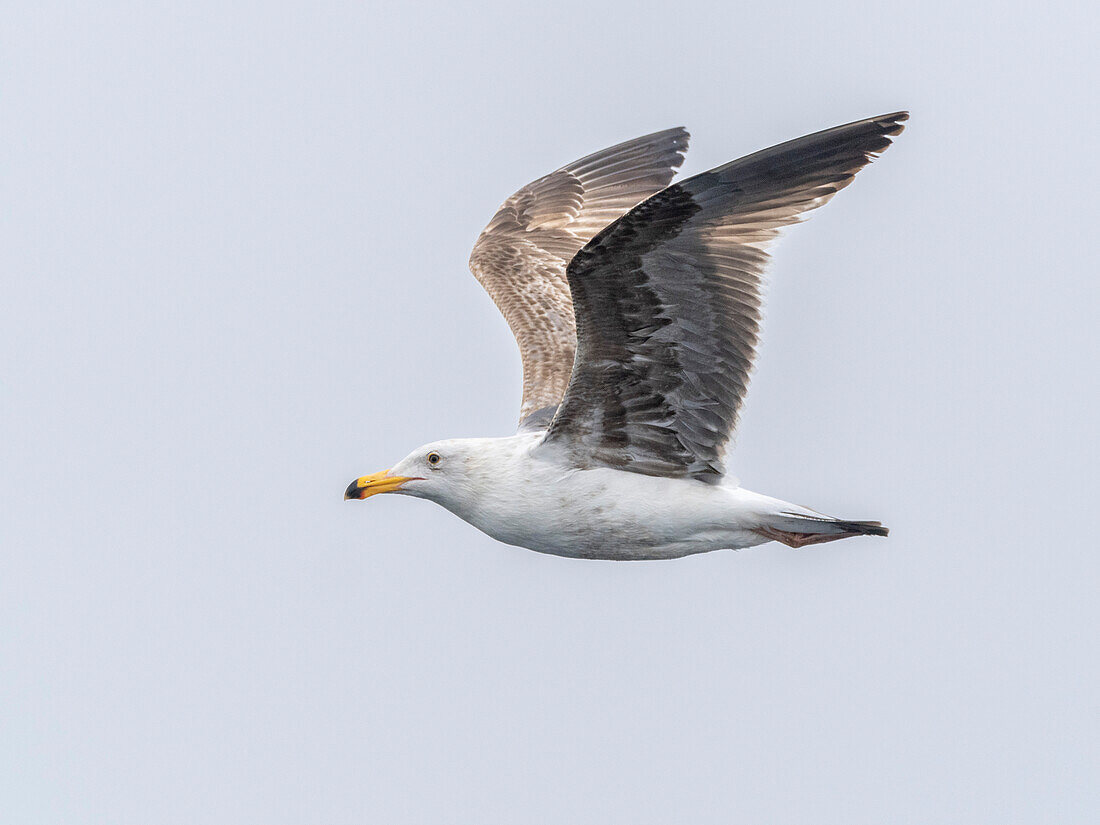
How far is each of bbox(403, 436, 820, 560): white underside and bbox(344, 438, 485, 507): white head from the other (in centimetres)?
20

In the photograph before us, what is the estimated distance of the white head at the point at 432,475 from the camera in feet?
36.0

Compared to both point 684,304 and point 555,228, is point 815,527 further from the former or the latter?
point 555,228

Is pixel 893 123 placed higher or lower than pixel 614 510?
higher

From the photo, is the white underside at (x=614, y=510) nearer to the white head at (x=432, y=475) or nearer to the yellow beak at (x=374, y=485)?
the white head at (x=432, y=475)

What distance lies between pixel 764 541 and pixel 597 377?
179cm

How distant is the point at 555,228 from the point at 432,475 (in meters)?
4.48

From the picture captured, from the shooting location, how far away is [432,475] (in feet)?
36.4

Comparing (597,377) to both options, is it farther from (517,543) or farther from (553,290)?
(553,290)

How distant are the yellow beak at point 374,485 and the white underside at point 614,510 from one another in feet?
2.46

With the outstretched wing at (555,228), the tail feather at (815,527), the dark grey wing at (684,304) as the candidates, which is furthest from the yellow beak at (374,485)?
the tail feather at (815,527)

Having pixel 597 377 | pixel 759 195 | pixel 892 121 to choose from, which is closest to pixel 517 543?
pixel 597 377

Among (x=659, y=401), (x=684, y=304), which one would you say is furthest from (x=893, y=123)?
(x=659, y=401)

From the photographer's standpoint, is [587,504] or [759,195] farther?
[587,504]

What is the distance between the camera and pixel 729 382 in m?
10.3
